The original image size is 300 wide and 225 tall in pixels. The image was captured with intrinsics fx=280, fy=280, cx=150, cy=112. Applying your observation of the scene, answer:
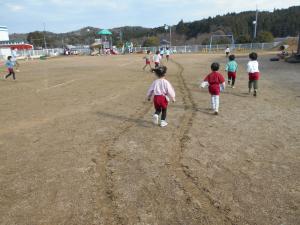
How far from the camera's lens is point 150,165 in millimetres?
4773

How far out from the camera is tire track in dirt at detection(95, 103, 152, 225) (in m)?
3.44

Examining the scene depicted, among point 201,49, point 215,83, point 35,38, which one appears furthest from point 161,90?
point 35,38

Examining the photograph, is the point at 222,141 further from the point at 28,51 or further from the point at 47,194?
the point at 28,51

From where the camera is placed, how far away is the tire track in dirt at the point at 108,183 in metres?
3.44

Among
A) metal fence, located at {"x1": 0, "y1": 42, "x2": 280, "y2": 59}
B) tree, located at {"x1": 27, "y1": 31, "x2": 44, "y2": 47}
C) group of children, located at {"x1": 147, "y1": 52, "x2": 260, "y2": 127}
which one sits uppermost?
tree, located at {"x1": 27, "y1": 31, "x2": 44, "y2": 47}

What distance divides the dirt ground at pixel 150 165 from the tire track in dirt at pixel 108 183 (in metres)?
0.01

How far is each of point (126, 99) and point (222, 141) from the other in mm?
5228

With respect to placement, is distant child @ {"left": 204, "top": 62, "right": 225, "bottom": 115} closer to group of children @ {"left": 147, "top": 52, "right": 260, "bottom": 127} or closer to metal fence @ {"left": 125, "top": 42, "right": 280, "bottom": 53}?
group of children @ {"left": 147, "top": 52, "right": 260, "bottom": 127}

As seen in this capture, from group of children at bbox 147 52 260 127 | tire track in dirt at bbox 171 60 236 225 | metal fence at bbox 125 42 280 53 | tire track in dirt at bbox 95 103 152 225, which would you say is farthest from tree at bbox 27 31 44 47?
tire track in dirt at bbox 171 60 236 225

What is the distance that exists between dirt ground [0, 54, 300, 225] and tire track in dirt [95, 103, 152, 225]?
0.04 ft

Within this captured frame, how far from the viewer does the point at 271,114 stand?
7703 mm

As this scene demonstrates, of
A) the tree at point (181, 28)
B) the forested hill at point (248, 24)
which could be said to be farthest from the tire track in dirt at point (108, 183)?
the tree at point (181, 28)

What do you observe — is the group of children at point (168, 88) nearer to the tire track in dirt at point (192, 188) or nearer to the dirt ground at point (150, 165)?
the dirt ground at point (150, 165)

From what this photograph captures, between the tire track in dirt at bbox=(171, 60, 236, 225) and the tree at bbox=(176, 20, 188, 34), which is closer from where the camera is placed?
the tire track in dirt at bbox=(171, 60, 236, 225)
